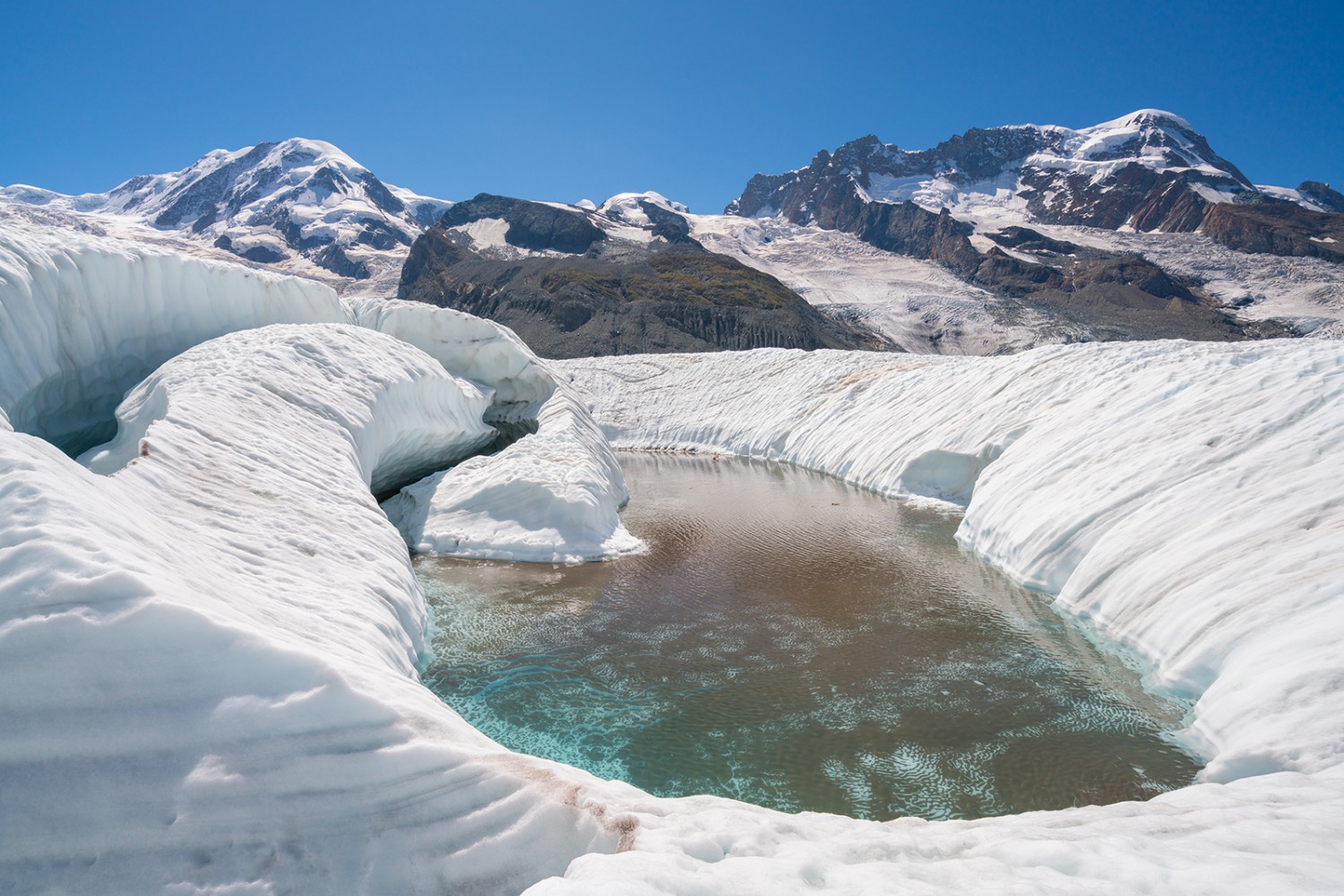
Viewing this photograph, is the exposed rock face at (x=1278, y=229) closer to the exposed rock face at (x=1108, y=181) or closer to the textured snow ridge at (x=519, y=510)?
the exposed rock face at (x=1108, y=181)

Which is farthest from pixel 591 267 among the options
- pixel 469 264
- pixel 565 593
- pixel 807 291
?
pixel 565 593

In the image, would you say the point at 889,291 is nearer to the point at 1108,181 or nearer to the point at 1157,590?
the point at 1108,181

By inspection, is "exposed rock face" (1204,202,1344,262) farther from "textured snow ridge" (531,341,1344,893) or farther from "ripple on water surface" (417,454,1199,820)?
"ripple on water surface" (417,454,1199,820)

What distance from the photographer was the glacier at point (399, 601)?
354 centimetres

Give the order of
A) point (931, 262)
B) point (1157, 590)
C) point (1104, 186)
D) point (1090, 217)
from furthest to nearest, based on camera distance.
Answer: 1. point (1104, 186)
2. point (1090, 217)
3. point (931, 262)
4. point (1157, 590)

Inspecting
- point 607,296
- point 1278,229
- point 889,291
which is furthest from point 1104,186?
point 607,296

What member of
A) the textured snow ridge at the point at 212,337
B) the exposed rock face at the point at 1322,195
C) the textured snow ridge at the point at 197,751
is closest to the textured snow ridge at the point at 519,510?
the textured snow ridge at the point at 212,337

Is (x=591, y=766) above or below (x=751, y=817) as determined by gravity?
below

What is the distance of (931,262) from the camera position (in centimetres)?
13462

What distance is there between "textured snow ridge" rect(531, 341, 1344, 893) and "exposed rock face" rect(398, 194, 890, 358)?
141 feet

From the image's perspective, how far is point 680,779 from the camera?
6781mm

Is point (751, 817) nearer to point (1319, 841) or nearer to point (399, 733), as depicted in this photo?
point (399, 733)

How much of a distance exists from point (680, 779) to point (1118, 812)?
3531 mm

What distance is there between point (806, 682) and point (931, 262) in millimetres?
139283
